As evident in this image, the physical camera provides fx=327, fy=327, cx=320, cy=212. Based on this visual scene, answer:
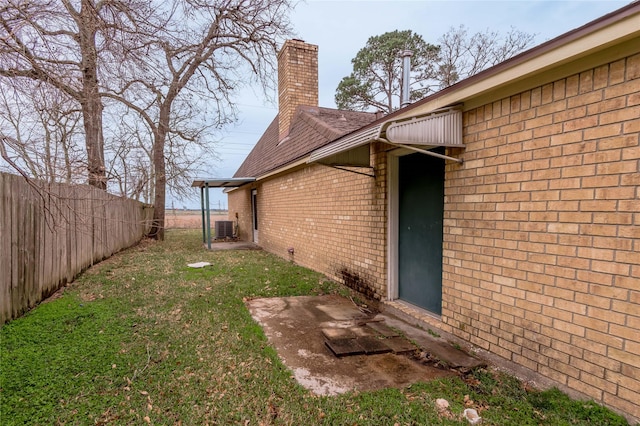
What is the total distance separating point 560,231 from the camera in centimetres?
268

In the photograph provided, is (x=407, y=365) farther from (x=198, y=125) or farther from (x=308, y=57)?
(x=198, y=125)

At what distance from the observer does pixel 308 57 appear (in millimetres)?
11102

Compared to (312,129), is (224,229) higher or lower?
lower

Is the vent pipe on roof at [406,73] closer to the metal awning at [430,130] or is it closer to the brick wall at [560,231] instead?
the metal awning at [430,130]

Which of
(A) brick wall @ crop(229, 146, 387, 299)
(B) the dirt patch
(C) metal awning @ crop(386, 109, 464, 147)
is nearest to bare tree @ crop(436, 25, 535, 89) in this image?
(A) brick wall @ crop(229, 146, 387, 299)

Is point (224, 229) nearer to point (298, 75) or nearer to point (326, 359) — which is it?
point (298, 75)

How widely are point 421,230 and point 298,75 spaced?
8394 mm

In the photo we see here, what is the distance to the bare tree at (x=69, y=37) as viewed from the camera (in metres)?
3.39

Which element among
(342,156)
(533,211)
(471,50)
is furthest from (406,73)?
(471,50)

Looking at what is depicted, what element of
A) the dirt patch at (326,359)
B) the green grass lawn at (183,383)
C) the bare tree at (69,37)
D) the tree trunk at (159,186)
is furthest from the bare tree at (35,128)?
the tree trunk at (159,186)

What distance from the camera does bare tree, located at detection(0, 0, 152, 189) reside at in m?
3.39

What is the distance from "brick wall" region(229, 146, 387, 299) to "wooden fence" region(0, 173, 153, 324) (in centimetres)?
367

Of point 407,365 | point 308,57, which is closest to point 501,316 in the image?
point 407,365

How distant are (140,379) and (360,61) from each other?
2037cm
